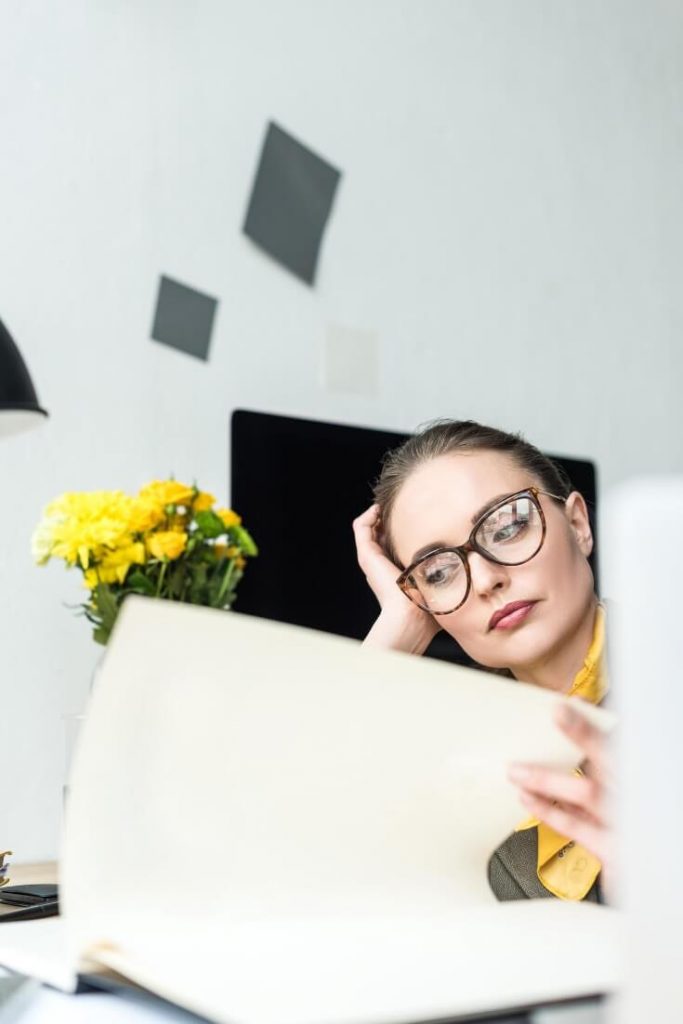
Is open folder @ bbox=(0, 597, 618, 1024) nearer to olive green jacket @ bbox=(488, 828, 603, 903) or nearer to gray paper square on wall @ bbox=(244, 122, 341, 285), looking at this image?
olive green jacket @ bbox=(488, 828, 603, 903)

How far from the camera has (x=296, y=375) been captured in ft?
5.59

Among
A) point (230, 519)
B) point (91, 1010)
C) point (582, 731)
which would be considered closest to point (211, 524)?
point (230, 519)

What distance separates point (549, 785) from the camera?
33 centimetres

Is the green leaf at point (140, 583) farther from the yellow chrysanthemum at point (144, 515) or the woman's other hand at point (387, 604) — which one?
the woman's other hand at point (387, 604)

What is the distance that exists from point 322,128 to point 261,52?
14 centimetres

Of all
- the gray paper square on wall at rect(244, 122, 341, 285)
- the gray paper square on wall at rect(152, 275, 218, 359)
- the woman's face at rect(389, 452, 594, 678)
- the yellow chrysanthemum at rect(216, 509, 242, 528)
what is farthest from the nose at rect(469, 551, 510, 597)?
the gray paper square on wall at rect(244, 122, 341, 285)

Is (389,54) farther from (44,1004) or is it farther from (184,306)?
(44,1004)

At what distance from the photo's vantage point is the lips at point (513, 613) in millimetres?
1016

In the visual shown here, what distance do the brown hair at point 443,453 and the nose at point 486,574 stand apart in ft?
0.54

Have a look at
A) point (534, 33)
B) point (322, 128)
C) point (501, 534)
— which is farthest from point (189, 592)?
point (534, 33)

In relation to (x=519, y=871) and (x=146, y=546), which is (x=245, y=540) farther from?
(x=519, y=871)

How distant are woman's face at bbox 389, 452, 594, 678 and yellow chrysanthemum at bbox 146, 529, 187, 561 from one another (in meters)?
0.21

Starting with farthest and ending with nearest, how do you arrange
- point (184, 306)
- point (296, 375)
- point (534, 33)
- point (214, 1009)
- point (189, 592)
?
point (534, 33)
point (296, 375)
point (184, 306)
point (189, 592)
point (214, 1009)

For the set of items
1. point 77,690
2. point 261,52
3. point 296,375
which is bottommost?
point 77,690
